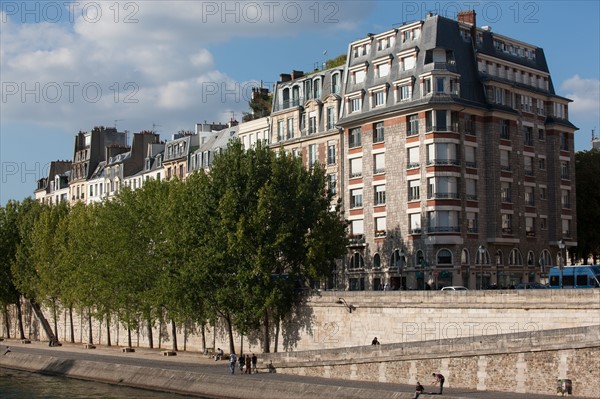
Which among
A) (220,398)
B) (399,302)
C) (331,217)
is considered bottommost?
(220,398)

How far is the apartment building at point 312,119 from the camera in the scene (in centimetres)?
8069

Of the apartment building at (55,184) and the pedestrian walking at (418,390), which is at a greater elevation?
the apartment building at (55,184)

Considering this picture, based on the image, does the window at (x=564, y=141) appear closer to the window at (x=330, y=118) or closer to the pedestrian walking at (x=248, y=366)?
the window at (x=330, y=118)

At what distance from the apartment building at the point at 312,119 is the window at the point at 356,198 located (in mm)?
1432

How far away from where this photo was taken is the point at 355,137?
3049 inches

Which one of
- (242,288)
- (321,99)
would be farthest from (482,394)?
(321,99)

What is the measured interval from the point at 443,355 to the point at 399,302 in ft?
30.5

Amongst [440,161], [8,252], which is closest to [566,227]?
[440,161]

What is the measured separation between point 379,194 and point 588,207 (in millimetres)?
21378

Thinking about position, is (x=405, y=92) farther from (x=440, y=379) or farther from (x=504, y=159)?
(x=440, y=379)

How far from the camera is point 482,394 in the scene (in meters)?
42.0

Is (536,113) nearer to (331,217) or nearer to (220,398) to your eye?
(331,217)

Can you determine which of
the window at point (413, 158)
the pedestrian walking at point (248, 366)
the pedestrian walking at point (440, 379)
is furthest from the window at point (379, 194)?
the pedestrian walking at point (440, 379)

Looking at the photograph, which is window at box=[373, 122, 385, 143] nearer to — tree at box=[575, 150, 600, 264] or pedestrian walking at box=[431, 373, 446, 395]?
tree at box=[575, 150, 600, 264]
